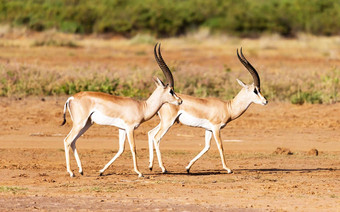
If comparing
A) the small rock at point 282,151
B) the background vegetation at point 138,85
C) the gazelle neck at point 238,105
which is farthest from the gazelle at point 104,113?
the background vegetation at point 138,85

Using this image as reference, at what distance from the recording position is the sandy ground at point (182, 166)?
1014 centimetres

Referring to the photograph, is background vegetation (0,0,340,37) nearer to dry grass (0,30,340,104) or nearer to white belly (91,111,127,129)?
dry grass (0,30,340,104)

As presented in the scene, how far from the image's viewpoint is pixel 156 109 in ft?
41.4

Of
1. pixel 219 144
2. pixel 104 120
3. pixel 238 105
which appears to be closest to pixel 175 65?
pixel 238 105

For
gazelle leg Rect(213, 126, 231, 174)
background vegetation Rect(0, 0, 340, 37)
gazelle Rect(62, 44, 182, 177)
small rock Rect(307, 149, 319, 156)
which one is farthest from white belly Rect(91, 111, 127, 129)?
background vegetation Rect(0, 0, 340, 37)

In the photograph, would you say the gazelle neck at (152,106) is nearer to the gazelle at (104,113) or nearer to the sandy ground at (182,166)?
the gazelle at (104,113)

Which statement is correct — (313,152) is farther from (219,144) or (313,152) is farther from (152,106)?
(152,106)

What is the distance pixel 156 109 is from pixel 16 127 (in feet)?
21.2

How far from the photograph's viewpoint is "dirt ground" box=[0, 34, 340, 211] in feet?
33.2

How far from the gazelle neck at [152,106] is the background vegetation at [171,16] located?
102 ft

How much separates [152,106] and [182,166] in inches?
69.7

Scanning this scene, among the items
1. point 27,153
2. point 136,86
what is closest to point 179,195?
point 27,153

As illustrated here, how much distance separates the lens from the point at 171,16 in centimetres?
4916

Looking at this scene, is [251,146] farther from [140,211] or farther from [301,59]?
[301,59]
